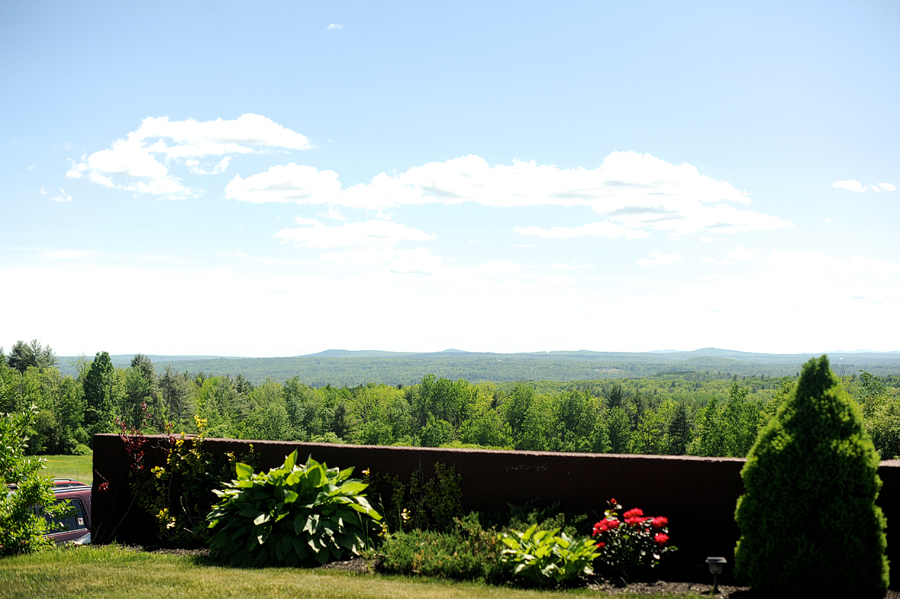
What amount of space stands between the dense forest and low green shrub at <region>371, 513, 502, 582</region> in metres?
61.5

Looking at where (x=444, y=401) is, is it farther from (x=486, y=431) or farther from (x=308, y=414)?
(x=308, y=414)

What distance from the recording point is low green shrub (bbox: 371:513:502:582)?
648cm

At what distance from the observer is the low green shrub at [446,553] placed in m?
6.48

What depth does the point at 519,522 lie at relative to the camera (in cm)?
685

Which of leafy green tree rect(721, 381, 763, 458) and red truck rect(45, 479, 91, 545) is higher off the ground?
red truck rect(45, 479, 91, 545)

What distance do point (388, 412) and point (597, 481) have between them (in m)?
88.1

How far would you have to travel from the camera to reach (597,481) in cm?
708

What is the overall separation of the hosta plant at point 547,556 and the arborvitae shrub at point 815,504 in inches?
53.7

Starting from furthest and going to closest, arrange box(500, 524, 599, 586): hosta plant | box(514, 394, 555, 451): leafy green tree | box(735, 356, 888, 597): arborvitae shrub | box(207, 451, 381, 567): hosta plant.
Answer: box(514, 394, 555, 451): leafy green tree
box(207, 451, 381, 567): hosta plant
box(500, 524, 599, 586): hosta plant
box(735, 356, 888, 597): arborvitae shrub

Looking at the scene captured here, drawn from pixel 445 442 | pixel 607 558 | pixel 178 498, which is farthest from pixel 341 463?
pixel 445 442

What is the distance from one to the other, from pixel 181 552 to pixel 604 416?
87.4 metres

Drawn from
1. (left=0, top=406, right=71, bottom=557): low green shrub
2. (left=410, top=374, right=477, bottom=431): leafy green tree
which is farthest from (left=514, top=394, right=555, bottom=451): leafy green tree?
(left=0, top=406, right=71, bottom=557): low green shrub

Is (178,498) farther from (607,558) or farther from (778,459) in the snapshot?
(778,459)

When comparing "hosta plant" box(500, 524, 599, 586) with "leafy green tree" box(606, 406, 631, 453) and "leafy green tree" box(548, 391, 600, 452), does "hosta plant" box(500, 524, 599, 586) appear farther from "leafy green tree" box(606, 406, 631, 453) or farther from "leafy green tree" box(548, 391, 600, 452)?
"leafy green tree" box(606, 406, 631, 453)
